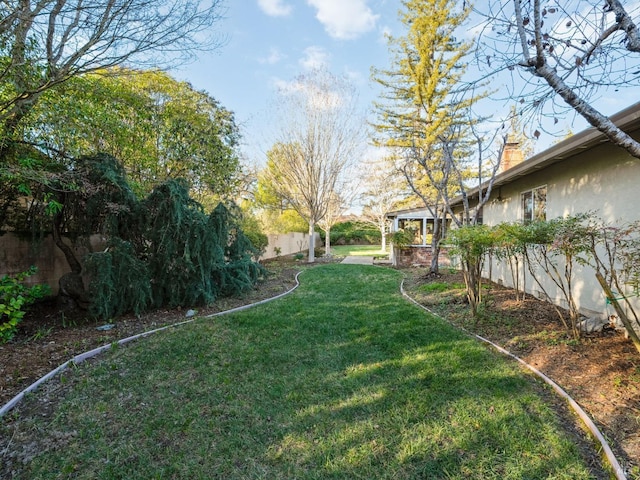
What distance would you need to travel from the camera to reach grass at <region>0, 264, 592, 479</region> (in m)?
2.16

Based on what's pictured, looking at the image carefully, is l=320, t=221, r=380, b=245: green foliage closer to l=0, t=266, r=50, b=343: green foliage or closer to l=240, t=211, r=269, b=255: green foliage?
l=240, t=211, r=269, b=255: green foliage

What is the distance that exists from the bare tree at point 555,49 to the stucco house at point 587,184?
0.51 meters

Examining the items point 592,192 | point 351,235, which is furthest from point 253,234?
point 351,235

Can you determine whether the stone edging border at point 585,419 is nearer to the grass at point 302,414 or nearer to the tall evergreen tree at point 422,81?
the grass at point 302,414

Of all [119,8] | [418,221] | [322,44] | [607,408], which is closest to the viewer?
[607,408]

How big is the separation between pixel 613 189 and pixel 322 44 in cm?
887

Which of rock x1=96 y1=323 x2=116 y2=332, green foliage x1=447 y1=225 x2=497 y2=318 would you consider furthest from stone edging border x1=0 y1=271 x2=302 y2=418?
green foliage x1=447 y1=225 x2=497 y2=318

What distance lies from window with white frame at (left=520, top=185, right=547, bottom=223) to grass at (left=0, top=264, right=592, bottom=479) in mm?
3832

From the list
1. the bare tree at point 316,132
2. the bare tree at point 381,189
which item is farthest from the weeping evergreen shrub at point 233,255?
the bare tree at point 381,189

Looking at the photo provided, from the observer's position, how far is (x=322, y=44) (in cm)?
988

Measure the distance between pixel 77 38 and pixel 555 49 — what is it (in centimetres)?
592

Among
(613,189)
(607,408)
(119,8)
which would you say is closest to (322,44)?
(119,8)

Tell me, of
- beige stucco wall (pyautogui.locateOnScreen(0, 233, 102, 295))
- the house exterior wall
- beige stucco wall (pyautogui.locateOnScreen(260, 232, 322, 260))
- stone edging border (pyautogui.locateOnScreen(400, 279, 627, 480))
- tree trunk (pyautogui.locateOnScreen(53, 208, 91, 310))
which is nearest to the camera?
stone edging border (pyautogui.locateOnScreen(400, 279, 627, 480))

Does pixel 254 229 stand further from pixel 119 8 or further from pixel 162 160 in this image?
pixel 119 8
